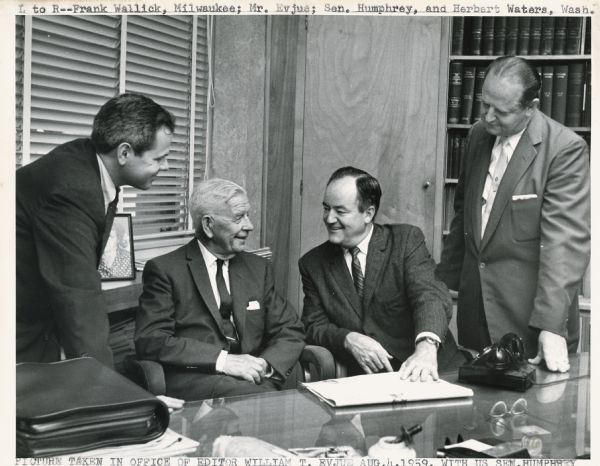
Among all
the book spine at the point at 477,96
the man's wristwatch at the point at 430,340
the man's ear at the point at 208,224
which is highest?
the book spine at the point at 477,96

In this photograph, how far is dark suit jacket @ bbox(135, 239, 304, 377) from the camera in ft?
7.74

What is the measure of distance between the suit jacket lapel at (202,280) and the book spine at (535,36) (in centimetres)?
216

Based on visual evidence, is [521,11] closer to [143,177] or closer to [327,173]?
[143,177]

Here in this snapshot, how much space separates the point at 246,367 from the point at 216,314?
213mm

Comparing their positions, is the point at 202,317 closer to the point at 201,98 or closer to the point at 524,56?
the point at 201,98

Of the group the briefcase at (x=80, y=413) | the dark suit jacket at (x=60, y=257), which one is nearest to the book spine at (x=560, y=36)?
the dark suit jacket at (x=60, y=257)

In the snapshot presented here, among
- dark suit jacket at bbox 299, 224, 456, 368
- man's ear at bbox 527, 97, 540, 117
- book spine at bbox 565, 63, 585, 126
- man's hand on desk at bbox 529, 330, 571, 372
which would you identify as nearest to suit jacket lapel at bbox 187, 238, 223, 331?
dark suit jacket at bbox 299, 224, 456, 368

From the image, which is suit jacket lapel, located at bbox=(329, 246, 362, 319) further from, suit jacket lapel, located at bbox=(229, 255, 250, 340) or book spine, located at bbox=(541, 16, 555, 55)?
book spine, located at bbox=(541, 16, 555, 55)

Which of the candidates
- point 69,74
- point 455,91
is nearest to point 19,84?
point 69,74

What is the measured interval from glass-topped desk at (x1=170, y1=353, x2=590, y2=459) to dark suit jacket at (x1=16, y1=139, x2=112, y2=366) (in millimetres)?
362

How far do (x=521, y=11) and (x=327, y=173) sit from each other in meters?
2.06

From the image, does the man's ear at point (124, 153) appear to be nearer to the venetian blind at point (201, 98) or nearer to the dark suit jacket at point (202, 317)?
the dark suit jacket at point (202, 317)

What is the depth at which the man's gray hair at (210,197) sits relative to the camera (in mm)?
2537

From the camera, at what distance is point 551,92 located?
3715 millimetres
